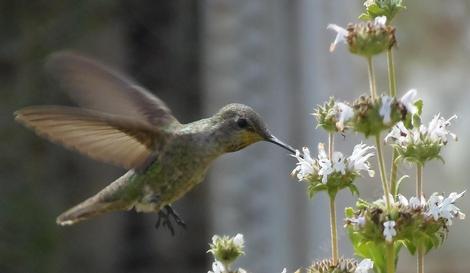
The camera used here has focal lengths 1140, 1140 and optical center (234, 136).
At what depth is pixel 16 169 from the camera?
488cm

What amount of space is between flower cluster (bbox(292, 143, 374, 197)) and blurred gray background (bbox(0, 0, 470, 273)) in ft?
7.51

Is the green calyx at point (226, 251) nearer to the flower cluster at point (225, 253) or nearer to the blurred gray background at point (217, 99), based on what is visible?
the flower cluster at point (225, 253)

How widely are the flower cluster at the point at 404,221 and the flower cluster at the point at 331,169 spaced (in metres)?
0.06

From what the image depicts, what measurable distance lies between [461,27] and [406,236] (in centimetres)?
280

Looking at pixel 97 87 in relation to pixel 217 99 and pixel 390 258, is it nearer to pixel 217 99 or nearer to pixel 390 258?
pixel 390 258

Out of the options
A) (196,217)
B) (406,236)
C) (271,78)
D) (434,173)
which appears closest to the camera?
(406,236)

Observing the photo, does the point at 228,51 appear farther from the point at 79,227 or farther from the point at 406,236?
the point at 406,236

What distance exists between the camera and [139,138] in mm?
2141

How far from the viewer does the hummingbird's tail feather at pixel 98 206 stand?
81.8 inches

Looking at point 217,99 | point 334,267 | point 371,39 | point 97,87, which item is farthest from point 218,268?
point 217,99

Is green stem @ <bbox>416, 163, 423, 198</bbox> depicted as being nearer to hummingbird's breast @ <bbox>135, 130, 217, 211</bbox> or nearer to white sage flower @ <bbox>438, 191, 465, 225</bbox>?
white sage flower @ <bbox>438, 191, 465, 225</bbox>

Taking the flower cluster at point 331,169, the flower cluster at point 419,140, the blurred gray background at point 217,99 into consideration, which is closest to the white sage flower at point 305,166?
the flower cluster at point 331,169

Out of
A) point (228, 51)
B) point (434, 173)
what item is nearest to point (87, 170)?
point (228, 51)

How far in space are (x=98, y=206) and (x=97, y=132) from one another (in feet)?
0.64
